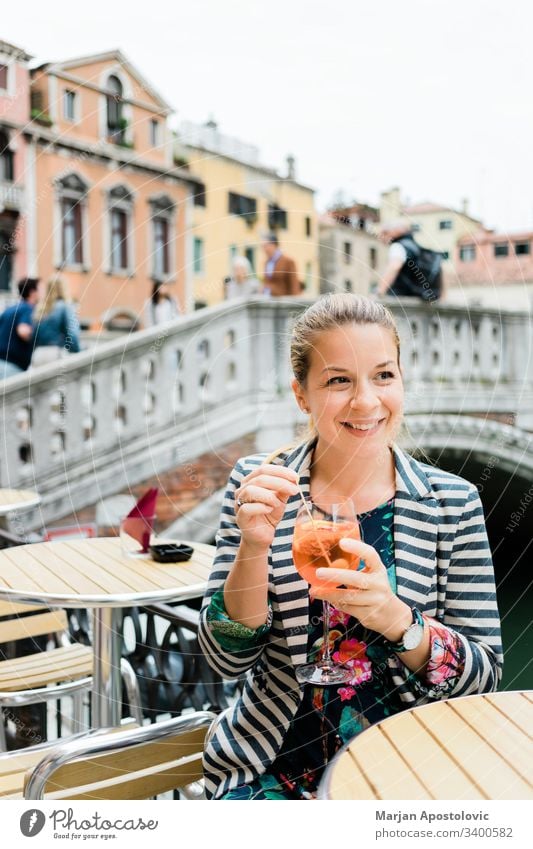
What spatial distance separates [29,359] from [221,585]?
588 millimetres

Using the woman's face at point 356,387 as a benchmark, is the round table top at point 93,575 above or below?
below

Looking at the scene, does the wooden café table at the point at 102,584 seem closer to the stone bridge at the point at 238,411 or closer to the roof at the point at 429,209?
the stone bridge at the point at 238,411

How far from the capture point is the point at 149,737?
2.05ft

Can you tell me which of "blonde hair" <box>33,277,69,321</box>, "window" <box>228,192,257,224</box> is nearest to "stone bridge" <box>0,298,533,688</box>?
"window" <box>228,192,257,224</box>

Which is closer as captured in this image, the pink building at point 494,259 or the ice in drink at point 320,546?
the ice in drink at point 320,546

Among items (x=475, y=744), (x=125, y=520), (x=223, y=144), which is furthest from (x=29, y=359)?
(x=475, y=744)

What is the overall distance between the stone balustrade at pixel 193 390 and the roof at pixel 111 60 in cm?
26

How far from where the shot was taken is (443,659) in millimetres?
599

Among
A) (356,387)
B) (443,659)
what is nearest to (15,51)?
(356,387)

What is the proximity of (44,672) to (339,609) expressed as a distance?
23.3 inches

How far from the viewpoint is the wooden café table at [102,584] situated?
0.85m

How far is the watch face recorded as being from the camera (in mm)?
583

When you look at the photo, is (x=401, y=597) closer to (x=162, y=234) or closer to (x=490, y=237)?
(x=490, y=237)

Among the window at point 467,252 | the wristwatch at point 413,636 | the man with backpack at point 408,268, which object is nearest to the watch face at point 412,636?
the wristwatch at point 413,636
